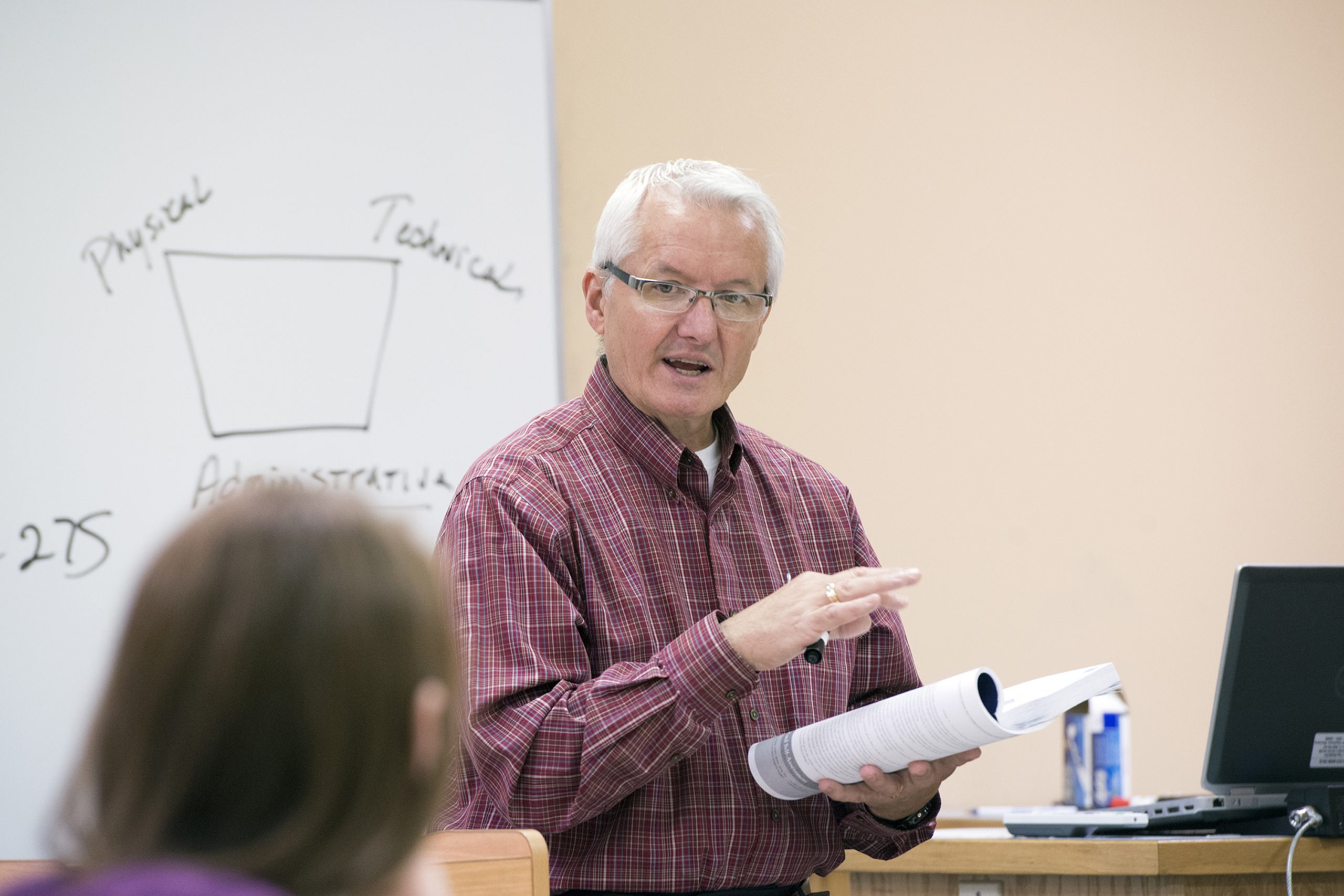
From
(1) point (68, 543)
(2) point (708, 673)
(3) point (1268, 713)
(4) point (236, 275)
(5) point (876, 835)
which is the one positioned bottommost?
(5) point (876, 835)

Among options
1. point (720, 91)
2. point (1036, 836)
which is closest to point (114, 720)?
point (1036, 836)

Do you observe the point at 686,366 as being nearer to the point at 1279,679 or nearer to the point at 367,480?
the point at 367,480

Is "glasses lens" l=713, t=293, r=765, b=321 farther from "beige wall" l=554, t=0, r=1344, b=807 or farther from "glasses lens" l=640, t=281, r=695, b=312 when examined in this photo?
"beige wall" l=554, t=0, r=1344, b=807

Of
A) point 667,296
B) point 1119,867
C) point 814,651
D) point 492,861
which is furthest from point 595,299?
point 1119,867

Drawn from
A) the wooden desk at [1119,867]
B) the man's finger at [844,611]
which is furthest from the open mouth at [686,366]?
the wooden desk at [1119,867]

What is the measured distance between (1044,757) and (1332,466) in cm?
94

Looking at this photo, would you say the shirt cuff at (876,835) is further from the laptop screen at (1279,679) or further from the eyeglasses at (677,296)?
the eyeglasses at (677,296)

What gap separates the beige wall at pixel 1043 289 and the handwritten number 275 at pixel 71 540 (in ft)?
3.81

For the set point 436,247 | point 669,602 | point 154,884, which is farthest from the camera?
point 436,247

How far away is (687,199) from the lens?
170 cm

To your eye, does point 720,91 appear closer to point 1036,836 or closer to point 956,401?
point 956,401

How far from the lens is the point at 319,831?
0.57 meters

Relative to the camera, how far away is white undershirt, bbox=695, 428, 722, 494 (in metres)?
1.76

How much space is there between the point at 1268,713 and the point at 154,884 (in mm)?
1804
